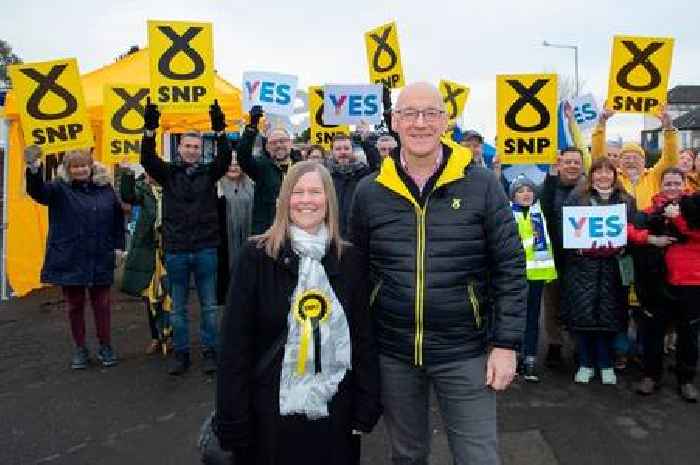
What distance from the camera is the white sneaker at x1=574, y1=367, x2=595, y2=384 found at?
550cm

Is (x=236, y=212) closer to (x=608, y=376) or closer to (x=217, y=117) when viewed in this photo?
(x=217, y=117)

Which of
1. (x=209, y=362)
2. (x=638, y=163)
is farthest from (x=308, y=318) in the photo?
(x=638, y=163)

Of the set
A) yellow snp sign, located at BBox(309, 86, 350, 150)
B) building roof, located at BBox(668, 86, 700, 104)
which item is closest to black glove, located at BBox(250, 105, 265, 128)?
yellow snp sign, located at BBox(309, 86, 350, 150)

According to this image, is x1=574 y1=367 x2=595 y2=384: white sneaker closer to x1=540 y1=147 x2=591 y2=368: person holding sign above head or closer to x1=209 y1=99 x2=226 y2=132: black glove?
x1=540 y1=147 x2=591 y2=368: person holding sign above head

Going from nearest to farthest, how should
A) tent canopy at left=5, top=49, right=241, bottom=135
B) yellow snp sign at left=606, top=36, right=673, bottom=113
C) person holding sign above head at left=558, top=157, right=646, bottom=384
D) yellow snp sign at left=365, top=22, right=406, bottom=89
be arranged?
1. person holding sign above head at left=558, top=157, right=646, bottom=384
2. yellow snp sign at left=606, top=36, right=673, bottom=113
3. yellow snp sign at left=365, top=22, right=406, bottom=89
4. tent canopy at left=5, top=49, right=241, bottom=135

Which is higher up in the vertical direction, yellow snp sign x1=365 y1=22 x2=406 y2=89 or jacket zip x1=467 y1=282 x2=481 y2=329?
yellow snp sign x1=365 y1=22 x2=406 y2=89

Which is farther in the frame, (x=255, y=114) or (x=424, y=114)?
(x=255, y=114)

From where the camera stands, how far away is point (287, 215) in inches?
107

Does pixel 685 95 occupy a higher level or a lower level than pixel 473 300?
higher

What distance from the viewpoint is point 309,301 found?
2580mm

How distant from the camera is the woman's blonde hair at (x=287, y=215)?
8.63ft

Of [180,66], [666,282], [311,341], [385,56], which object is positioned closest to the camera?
[311,341]

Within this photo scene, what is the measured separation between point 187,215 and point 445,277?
11.7ft

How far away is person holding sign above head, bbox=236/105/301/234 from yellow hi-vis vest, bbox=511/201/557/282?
7.81ft
